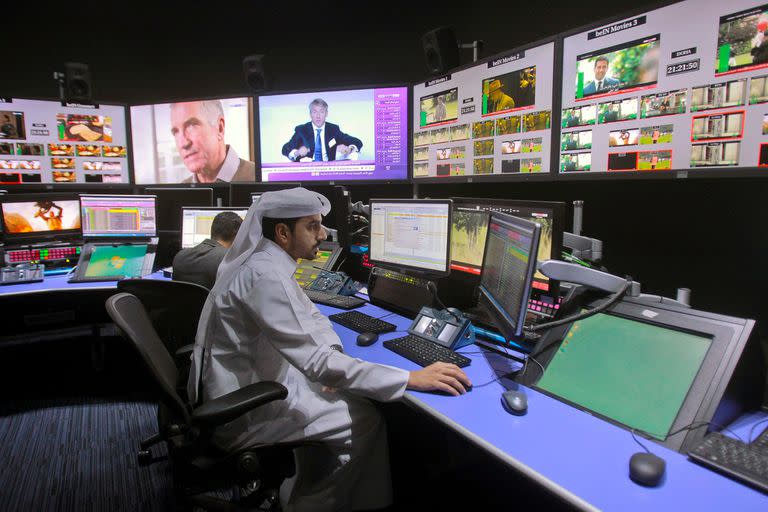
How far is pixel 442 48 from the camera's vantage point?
9.17 ft

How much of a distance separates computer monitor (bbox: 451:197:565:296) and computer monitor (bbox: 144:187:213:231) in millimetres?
2362

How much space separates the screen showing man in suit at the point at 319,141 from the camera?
3.33 m

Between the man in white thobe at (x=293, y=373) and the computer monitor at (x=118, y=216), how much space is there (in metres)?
2.06

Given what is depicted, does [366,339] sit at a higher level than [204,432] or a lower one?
higher

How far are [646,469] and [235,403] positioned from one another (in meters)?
1.01

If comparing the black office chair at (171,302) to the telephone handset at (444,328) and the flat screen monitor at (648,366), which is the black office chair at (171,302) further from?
the flat screen monitor at (648,366)

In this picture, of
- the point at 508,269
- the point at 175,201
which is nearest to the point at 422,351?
the point at 508,269

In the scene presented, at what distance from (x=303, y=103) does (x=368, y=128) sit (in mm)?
552

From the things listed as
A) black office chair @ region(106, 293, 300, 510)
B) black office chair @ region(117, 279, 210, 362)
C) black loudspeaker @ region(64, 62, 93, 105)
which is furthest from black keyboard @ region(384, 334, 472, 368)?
black loudspeaker @ region(64, 62, 93, 105)

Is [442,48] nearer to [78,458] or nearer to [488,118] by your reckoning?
[488,118]

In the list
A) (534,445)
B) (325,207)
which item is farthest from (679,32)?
(534,445)

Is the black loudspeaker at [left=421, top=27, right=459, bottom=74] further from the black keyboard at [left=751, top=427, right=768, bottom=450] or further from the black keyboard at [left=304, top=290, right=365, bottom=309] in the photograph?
the black keyboard at [left=751, top=427, right=768, bottom=450]

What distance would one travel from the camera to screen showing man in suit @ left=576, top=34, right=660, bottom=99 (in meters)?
1.79

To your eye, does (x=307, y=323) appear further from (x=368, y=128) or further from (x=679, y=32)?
(x=368, y=128)
